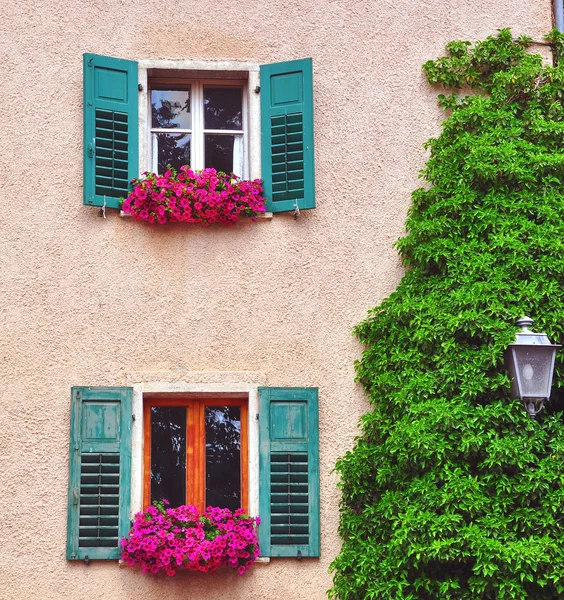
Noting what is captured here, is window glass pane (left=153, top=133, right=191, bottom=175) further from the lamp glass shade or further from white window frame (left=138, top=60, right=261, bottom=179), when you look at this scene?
the lamp glass shade

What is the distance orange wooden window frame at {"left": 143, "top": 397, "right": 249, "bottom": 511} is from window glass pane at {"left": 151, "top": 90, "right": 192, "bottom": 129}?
231 centimetres

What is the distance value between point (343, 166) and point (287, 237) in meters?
0.76

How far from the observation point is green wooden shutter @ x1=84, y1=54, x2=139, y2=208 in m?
9.22

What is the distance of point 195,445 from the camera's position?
9016mm

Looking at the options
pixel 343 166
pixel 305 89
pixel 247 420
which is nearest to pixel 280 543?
pixel 247 420

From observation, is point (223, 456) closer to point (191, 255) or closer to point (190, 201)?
point (191, 255)

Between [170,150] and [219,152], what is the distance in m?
0.40

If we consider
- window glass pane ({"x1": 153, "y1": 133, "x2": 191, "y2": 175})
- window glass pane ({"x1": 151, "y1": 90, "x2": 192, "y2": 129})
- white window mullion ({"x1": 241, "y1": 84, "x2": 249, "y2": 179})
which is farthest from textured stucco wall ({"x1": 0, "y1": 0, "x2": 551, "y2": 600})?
window glass pane ({"x1": 153, "y1": 133, "x2": 191, "y2": 175})

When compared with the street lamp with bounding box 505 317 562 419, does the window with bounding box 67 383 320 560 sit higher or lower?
lower

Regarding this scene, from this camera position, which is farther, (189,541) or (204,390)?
(204,390)

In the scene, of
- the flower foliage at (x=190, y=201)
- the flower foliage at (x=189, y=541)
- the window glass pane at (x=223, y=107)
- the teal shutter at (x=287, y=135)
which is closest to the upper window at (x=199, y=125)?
the window glass pane at (x=223, y=107)

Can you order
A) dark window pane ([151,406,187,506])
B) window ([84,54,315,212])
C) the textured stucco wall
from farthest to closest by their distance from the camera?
window ([84,54,315,212]) → dark window pane ([151,406,187,506]) → the textured stucco wall

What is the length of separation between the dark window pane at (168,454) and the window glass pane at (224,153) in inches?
79.9

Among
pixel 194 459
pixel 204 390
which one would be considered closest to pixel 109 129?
pixel 204 390
